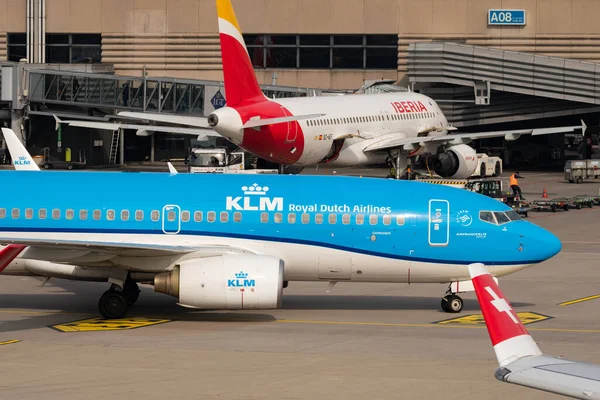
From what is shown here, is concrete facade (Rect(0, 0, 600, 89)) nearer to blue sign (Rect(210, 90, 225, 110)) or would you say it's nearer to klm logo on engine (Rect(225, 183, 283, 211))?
blue sign (Rect(210, 90, 225, 110))

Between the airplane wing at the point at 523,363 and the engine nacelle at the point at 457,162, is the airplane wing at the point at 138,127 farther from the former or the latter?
the airplane wing at the point at 523,363

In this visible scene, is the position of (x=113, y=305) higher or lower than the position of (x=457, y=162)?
lower

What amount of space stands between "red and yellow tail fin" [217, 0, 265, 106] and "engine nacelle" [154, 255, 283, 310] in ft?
85.8

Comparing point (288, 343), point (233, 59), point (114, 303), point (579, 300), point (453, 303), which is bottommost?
point (288, 343)

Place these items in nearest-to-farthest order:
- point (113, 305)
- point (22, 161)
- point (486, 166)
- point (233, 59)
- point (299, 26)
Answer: point (113, 305) → point (22, 161) → point (233, 59) → point (486, 166) → point (299, 26)

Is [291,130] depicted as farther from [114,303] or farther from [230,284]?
[230,284]

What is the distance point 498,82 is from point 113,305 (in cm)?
5486

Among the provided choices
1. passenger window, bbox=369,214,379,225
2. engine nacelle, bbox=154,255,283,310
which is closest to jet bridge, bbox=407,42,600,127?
passenger window, bbox=369,214,379,225

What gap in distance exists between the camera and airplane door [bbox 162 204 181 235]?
1019 inches

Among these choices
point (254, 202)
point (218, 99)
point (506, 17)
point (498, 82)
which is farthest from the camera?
point (506, 17)

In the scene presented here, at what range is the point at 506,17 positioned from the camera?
79.5 metres

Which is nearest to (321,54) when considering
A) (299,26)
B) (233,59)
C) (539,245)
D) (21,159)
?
A: (299,26)

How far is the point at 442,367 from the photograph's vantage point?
2062 cm

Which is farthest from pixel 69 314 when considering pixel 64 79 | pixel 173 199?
pixel 64 79
